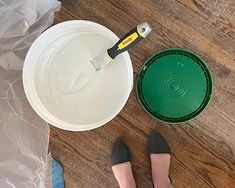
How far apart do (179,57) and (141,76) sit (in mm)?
115

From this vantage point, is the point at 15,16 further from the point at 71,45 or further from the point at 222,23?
the point at 222,23

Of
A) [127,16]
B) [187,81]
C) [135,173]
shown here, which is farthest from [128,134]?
[127,16]

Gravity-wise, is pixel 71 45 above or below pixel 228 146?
above

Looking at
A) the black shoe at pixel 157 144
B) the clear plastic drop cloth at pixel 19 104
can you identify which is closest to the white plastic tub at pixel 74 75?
the clear plastic drop cloth at pixel 19 104

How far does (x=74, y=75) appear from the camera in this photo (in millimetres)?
1030

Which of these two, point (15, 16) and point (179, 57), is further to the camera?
point (179, 57)

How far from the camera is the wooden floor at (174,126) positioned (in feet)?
3.53

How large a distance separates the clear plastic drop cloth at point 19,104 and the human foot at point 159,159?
0.96 ft

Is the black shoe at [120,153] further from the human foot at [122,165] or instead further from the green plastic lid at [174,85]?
the green plastic lid at [174,85]

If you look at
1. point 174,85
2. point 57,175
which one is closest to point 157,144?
point 174,85

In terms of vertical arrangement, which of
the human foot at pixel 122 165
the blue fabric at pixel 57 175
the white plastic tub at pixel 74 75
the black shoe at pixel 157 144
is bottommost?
the blue fabric at pixel 57 175

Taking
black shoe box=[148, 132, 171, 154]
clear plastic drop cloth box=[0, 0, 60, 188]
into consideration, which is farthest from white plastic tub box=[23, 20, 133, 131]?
black shoe box=[148, 132, 171, 154]

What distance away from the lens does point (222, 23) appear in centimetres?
107

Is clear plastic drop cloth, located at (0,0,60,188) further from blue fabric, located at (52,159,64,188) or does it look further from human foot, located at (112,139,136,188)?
human foot, located at (112,139,136,188)
